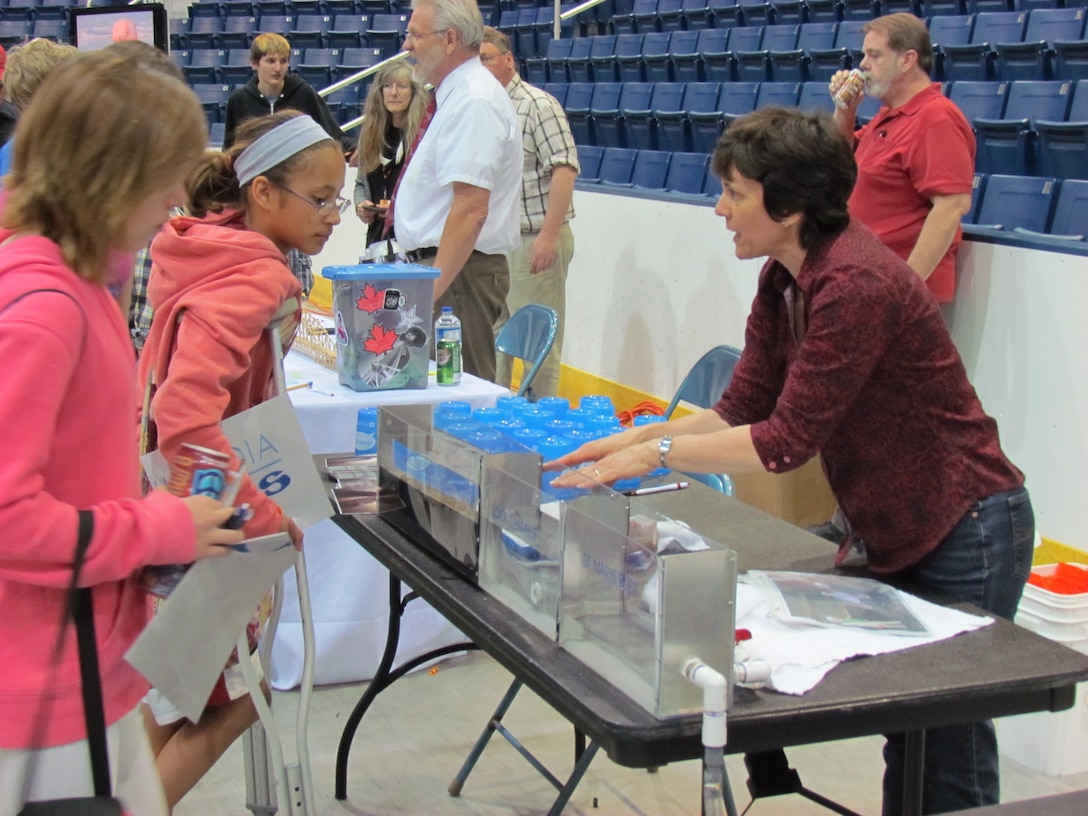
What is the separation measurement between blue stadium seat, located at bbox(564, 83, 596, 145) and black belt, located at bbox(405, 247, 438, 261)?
4.54 metres

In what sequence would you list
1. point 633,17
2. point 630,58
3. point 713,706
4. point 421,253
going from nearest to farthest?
point 713,706, point 421,253, point 630,58, point 633,17

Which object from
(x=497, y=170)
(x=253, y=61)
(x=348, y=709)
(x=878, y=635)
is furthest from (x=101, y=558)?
(x=253, y=61)

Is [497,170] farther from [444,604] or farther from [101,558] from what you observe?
[101,558]

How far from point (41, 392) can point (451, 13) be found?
2658 millimetres

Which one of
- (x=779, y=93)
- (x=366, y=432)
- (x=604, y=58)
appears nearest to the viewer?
(x=366, y=432)

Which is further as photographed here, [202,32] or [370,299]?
[202,32]

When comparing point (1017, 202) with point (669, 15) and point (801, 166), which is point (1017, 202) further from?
point (669, 15)

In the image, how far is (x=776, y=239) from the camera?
1878 mm

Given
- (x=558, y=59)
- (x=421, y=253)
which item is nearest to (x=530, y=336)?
(x=421, y=253)

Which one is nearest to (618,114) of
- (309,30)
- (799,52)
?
(799,52)

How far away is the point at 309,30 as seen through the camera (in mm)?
11281

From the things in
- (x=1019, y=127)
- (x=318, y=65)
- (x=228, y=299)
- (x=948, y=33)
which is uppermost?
(x=948, y=33)

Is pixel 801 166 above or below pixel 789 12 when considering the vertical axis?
below

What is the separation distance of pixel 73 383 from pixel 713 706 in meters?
0.74
